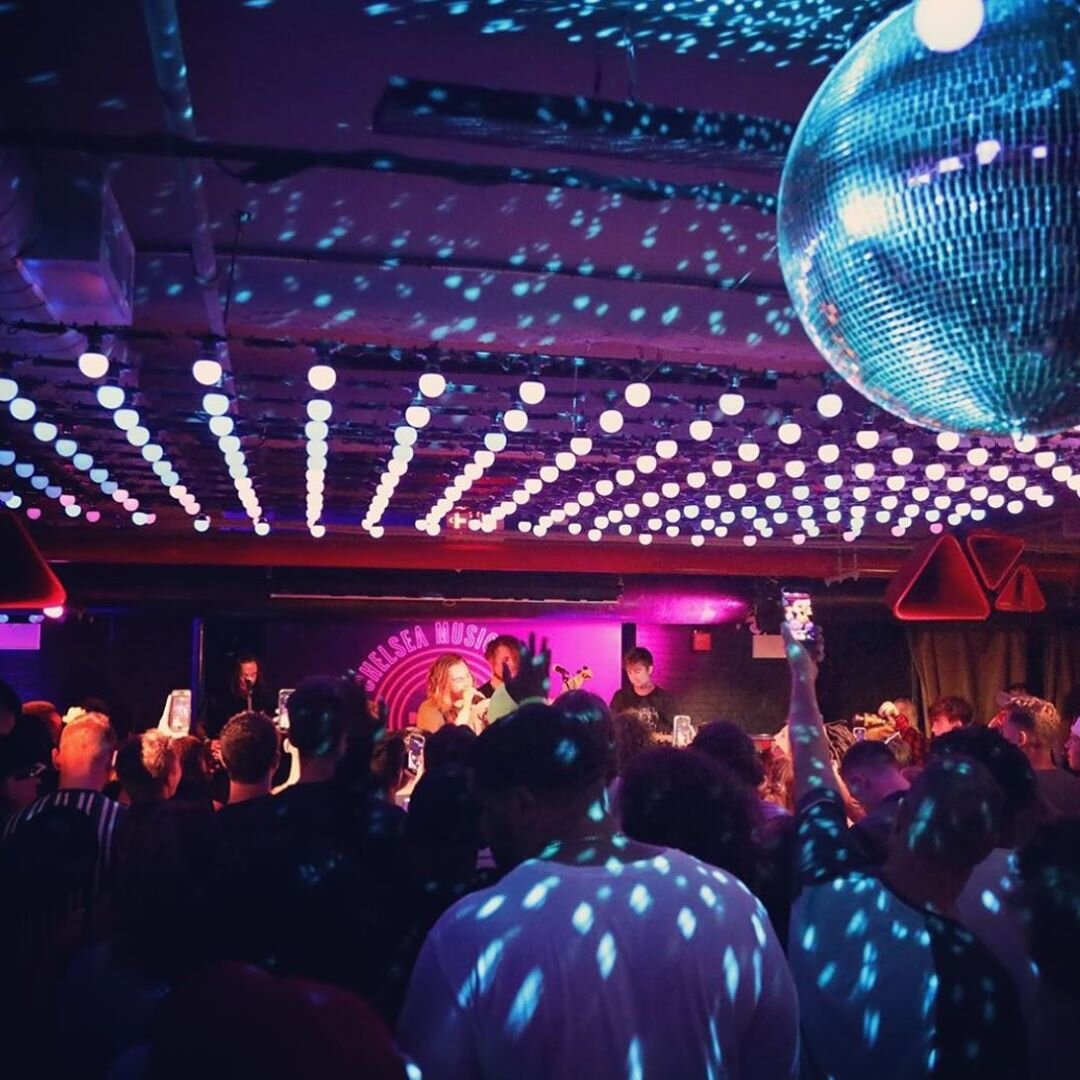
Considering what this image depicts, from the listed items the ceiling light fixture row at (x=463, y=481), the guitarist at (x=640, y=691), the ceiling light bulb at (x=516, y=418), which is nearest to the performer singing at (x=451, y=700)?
the ceiling light fixture row at (x=463, y=481)

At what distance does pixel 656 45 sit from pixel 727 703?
1012 centimetres

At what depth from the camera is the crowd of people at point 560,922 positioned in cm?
144

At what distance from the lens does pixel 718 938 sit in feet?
5.16

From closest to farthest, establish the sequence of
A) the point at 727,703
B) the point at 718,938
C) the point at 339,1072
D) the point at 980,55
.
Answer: the point at 339,1072
the point at 980,55
the point at 718,938
the point at 727,703

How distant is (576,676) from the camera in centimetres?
1104

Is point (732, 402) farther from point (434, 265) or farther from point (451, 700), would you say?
point (451, 700)

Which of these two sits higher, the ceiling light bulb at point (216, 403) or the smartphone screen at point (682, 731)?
the ceiling light bulb at point (216, 403)

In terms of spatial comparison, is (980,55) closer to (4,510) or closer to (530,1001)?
(530,1001)

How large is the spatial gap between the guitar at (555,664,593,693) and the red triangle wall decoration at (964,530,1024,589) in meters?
3.82

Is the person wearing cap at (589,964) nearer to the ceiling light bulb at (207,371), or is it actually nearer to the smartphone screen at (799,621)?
the smartphone screen at (799,621)

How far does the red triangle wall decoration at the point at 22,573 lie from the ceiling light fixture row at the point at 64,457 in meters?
0.54

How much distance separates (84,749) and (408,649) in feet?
25.9

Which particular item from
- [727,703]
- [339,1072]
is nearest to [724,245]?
[339,1072]

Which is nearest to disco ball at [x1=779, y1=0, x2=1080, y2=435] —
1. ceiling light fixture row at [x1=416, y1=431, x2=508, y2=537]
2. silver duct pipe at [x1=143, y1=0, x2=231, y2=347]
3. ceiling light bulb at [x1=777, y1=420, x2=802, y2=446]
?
silver duct pipe at [x1=143, y1=0, x2=231, y2=347]
